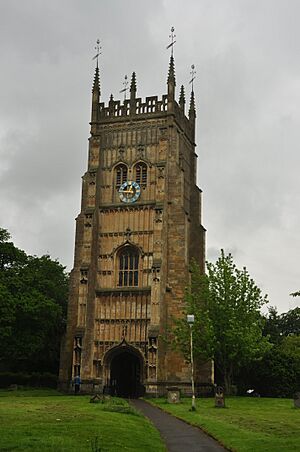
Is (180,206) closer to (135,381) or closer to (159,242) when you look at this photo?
(159,242)

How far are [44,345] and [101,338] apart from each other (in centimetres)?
799

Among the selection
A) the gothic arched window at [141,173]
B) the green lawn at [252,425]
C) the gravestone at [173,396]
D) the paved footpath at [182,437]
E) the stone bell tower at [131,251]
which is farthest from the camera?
the gothic arched window at [141,173]

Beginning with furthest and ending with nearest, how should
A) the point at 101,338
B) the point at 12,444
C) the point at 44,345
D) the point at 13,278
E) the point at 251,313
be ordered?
the point at 44,345 < the point at 101,338 < the point at 13,278 < the point at 251,313 < the point at 12,444

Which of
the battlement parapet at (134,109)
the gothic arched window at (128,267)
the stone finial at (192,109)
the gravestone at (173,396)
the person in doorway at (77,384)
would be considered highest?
the stone finial at (192,109)

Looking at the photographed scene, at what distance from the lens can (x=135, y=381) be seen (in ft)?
186

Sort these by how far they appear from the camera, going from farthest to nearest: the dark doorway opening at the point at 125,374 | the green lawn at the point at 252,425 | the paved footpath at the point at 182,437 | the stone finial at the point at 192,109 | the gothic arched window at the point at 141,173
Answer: the stone finial at the point at 192,109
the gothic arched window at the point at 141,173
the dark doorway opening at the point at 125,374
the paved footpath at the point at 182,437
the green lawn at the point at 252,425

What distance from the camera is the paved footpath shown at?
18781mm

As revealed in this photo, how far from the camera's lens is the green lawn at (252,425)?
18.7 metres

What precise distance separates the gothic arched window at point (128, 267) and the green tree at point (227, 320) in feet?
25.5

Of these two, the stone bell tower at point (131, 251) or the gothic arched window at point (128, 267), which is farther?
the gothic arched window at point (128, 267)

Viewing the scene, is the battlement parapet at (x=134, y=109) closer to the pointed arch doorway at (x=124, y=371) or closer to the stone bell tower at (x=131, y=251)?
the stone bell tower at (x=131, y=251)

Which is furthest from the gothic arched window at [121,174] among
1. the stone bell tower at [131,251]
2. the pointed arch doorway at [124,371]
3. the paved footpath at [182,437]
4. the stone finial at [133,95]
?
the paved footpath at [182,437]

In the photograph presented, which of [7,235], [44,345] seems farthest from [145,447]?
[44,345]

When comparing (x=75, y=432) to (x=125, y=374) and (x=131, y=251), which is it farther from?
(x=125, y=374)
